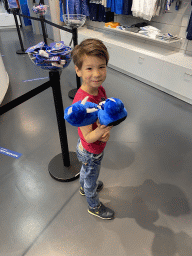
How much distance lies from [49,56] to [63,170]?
1032 millimetres

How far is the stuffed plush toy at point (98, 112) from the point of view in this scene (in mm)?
771

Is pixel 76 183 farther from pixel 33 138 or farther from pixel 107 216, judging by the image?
pixel 33 138

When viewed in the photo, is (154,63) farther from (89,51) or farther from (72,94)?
(89,51)

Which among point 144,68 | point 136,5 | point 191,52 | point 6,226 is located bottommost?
point 6,226

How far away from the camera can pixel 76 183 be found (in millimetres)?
1760

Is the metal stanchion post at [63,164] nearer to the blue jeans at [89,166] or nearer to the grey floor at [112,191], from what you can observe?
the grey floor at [112,191]

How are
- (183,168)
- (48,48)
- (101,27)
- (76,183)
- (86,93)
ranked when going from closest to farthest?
(86,93), (48,48), (76,183), (183,168), (101,27)

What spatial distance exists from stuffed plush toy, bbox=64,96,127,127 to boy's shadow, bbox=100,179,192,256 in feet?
3.35

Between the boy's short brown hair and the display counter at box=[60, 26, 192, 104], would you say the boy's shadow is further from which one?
the display counter at box=[60, 26, 192, 104]

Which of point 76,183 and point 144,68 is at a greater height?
point 144,68

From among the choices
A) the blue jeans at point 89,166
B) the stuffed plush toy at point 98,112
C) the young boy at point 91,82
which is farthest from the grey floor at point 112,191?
the stuffed plush toy at point 98,112

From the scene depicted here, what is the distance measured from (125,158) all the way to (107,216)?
71 cm

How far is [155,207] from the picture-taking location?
1.57m

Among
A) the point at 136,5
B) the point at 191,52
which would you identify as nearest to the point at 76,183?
the point at 191,52
